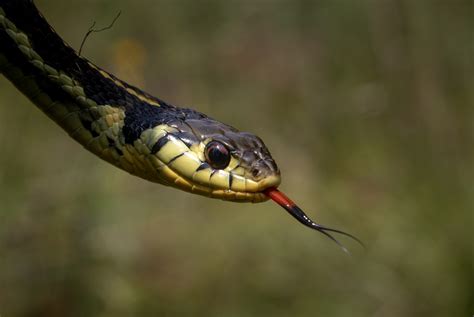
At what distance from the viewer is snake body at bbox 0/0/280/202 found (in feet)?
4.97

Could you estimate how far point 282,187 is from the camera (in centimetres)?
335

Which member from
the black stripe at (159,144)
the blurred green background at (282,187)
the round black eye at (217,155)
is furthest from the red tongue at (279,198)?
the blurred green background at (282,187)

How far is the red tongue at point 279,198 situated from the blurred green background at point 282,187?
0.51 m

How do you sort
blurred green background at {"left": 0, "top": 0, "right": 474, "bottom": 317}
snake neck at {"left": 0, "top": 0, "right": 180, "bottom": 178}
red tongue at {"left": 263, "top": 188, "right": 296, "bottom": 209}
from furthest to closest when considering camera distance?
blurred green background at {"left": 0, "top": 0, "right": 474, "bottom": 317} → red tongue at {"left": 263, "top": 188, "right": 296, "bottom": 209} → snake neck at {"left": 0, "top": 0, "right": 180, "bottom": 178}

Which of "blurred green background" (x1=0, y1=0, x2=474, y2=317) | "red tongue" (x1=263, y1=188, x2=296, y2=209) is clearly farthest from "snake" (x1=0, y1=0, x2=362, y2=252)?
"blurred green background" (x1=0, y1=0, x2=474, y2=317)

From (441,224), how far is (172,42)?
146 cm

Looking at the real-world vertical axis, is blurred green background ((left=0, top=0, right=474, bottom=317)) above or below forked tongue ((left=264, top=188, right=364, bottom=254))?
above

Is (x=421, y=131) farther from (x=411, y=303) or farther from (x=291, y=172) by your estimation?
(x=411, y=303)

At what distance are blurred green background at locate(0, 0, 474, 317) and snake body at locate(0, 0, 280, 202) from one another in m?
0.31

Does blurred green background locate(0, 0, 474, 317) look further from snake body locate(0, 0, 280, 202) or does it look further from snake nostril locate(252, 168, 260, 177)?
snake nostril locate(252, 168, 260, 177)

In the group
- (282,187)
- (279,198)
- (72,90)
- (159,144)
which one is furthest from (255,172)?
(282,187)

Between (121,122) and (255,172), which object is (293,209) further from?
(121,122)

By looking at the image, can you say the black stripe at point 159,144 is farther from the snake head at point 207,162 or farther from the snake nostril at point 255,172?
the snake nostril at point 255,172

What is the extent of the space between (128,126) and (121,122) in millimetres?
17
